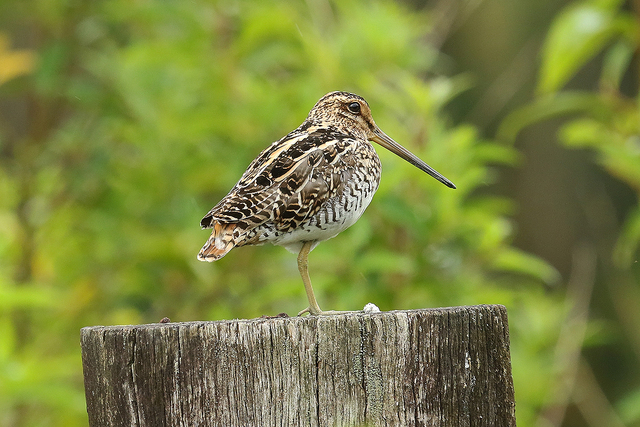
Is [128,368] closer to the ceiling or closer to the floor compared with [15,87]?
closer to the floor

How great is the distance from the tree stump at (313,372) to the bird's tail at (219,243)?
0.55 metres

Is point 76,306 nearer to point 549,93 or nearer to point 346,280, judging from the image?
point 346,280

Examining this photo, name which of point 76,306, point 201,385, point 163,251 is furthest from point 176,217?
point 201,385

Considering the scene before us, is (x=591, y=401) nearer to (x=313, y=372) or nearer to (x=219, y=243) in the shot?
(x=219, y=243)

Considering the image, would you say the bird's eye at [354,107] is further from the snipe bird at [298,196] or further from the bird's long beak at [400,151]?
the snipe bird at [298,196]

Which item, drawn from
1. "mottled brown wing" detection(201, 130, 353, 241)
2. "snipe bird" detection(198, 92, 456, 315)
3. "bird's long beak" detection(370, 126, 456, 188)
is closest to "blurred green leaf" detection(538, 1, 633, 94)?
"bird's long beak" detection(370, 126, 456, 188)

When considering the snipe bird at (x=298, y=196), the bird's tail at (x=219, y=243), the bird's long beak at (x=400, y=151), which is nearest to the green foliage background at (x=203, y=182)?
the bird's long beak at (x=400, y=151)

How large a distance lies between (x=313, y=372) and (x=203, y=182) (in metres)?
2.98

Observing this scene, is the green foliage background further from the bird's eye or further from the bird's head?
the bird's eye

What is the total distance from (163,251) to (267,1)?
5.64 ft

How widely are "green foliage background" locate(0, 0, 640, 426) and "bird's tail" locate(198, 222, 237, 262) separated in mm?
1208

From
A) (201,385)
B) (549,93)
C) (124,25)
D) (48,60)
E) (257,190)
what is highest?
(124,25)

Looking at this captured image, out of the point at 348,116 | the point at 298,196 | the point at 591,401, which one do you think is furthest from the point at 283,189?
the point at 591,401

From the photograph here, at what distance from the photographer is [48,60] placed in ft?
17.5
